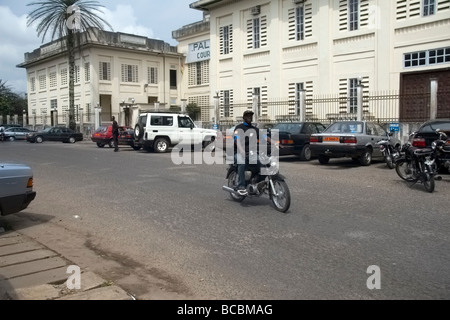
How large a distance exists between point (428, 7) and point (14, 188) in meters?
19.6

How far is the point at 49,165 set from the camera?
632 inches

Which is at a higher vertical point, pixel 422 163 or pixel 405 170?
pixel 422 163

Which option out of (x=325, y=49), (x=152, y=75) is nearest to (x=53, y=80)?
(x=152, y=75)

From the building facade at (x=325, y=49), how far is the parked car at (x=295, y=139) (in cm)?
577

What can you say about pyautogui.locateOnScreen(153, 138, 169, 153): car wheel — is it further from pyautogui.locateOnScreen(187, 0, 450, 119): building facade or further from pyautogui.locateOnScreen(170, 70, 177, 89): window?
pyautogui.locateOnScreen(170, 70, 177, 89): window

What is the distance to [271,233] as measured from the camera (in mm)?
6449

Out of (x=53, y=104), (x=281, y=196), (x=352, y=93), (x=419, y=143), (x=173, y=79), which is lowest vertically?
(x=281, y=196)

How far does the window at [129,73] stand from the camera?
43.6 meters

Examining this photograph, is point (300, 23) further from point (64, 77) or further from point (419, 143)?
point (64, 77)

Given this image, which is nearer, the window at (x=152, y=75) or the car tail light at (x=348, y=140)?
the car tail light at (x=348, y=140)

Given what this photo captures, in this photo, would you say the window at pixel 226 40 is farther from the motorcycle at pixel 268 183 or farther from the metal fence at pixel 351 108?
the motorcycle at pixel 268 183

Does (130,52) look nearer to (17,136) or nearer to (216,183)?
(17,136)

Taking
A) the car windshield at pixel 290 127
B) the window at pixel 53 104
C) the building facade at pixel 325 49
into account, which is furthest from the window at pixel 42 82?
the car windshield at pixel 290 127
